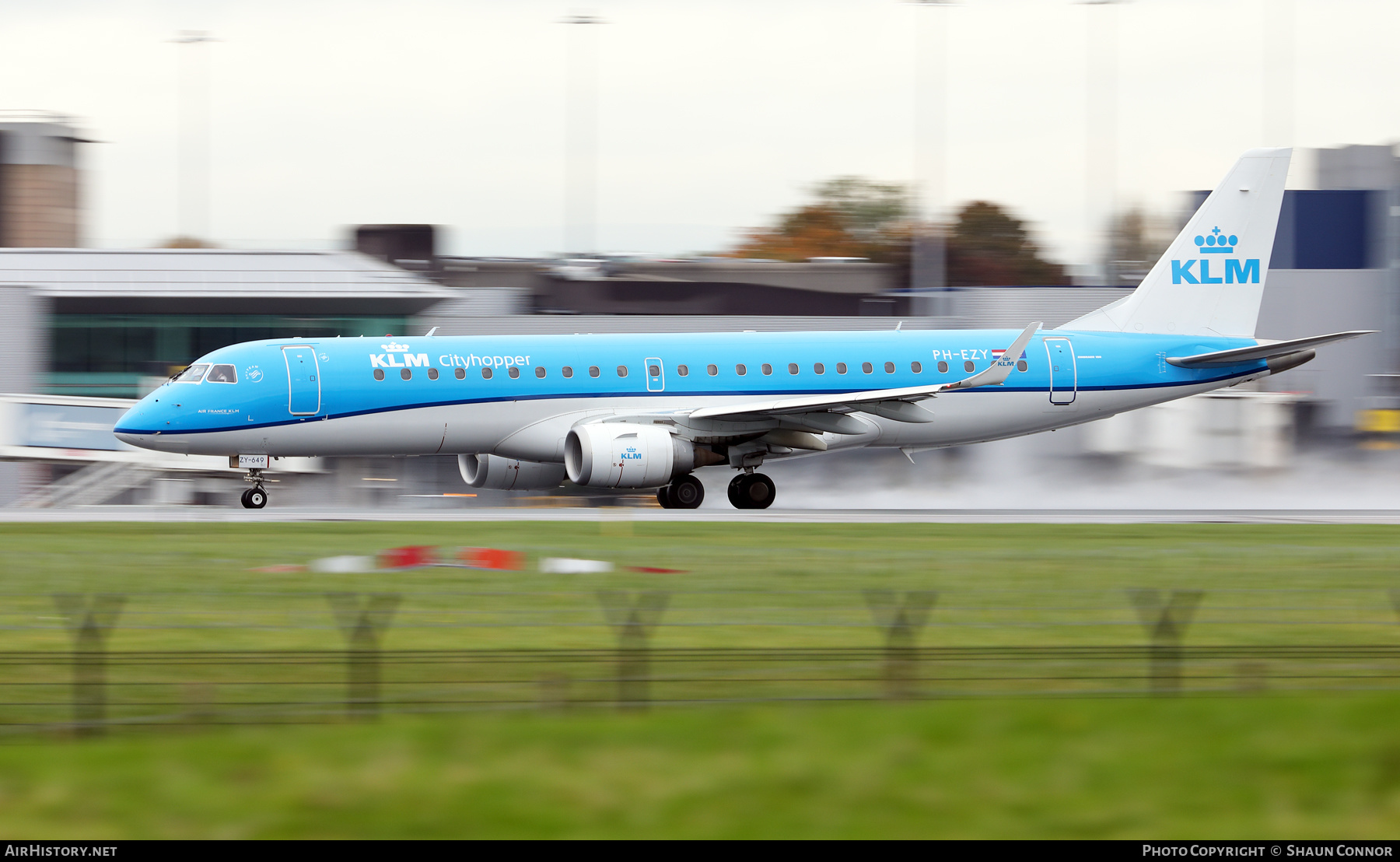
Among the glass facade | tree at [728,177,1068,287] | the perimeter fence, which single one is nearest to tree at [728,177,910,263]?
tree at [728,177,1068,287]

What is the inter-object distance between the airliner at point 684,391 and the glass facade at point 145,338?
11.6 metres

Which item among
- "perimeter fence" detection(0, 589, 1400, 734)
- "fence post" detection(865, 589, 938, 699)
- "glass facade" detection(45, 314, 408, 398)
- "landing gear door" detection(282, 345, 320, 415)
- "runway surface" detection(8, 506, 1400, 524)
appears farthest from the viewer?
"glass facade" detection(45, 314, 408, 398)

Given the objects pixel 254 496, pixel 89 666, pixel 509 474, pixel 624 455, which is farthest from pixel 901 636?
pixel 254 496

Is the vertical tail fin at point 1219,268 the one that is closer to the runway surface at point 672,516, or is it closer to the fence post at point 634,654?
the runway surface at point 672,516

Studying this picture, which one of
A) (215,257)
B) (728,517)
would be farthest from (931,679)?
(215,257)

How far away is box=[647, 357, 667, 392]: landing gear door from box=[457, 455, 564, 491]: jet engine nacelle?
260 centimetres

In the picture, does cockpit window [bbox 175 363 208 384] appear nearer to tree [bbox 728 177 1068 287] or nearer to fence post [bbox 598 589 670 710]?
fence post [bbox 598 589 670 710]

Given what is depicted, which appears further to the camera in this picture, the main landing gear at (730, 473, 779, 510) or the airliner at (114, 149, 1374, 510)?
the main landing gear at (730, 473, 779, 510)

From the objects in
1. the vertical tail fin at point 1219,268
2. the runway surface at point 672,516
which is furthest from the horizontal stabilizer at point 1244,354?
the runway surface at point 672,516

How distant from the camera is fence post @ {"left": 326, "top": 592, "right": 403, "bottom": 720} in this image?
11633 millimetres

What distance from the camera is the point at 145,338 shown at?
44562 mm

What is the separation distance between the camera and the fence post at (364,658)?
1163cm

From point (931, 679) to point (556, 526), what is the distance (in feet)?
54.1

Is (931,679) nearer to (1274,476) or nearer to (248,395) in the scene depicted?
(248,395)
